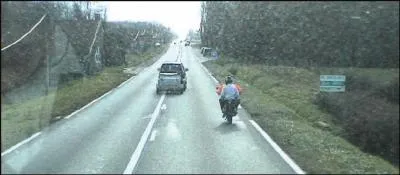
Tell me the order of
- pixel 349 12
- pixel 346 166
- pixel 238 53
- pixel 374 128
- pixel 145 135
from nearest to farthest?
pixel 346 166
pixel 145 135
pixel 374 128
pixel 349 12
pixel 238 53

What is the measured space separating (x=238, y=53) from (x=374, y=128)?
2884cm

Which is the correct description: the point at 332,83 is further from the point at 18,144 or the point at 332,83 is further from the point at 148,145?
the point at 18,144

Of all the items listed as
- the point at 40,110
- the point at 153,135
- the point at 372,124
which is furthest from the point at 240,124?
the point at 40,110

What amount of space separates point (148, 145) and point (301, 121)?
285 inches

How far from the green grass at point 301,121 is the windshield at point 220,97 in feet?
0.25

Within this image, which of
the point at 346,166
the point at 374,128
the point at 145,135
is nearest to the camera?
the point at 346,166

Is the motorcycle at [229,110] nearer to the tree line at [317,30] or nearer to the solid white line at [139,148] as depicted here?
the solid white line at [139,148]

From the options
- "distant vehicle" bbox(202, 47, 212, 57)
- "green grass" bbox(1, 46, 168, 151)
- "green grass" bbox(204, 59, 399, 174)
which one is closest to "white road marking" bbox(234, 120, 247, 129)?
"green grass" bbox(204, 59, 399, 174)

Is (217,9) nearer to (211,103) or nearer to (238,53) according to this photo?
(238,53)

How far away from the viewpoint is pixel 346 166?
10.3m

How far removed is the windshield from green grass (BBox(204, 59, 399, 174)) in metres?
0.08

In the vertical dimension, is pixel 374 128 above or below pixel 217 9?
below

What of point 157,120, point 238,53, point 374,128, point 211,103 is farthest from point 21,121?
point 238,53

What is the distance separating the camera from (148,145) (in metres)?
13.1
